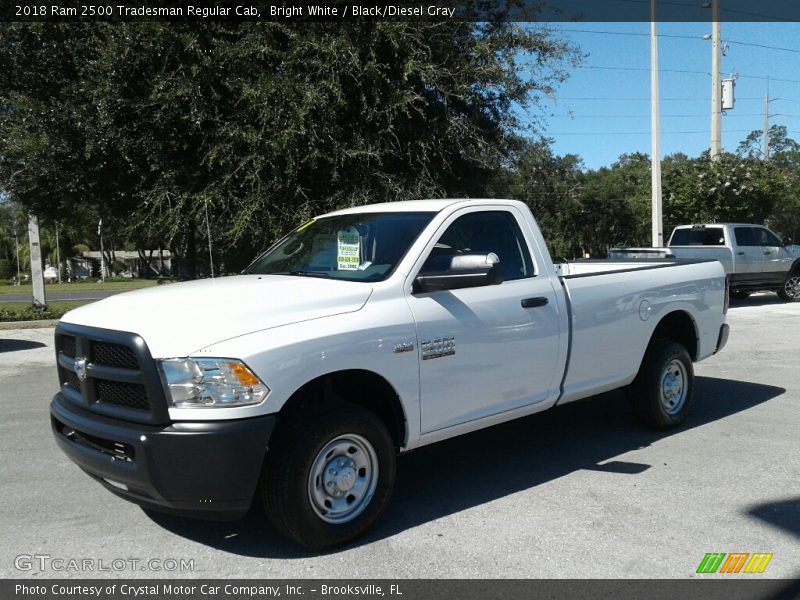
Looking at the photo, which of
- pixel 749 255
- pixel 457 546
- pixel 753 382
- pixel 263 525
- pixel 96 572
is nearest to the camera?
pixel 96 572

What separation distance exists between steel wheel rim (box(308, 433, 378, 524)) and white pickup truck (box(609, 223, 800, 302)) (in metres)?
14.2

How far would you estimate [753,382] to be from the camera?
8.44 meters

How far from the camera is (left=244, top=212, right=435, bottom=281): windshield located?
451 centimetres

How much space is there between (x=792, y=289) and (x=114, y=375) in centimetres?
1945

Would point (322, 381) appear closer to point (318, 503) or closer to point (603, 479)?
point (318, 503)

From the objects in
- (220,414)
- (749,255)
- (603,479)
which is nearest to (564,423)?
(603,479)

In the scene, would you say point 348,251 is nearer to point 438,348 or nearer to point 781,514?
point 438,348

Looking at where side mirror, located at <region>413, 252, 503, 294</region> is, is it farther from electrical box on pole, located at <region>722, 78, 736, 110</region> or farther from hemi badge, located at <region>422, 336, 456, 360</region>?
electrical box on pole, located at <region>722, 78, 736, 110</region>

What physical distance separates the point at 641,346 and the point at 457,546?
2.77 m

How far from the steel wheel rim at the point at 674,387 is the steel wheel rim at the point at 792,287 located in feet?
47.9

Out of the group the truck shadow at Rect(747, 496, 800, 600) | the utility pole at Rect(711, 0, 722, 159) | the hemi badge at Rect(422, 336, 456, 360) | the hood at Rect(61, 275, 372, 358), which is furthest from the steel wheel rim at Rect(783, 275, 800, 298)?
the hood at Rect(61, 275, 372, 358)

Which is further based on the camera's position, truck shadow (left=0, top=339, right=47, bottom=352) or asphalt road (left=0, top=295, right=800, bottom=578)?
truck shadow (left=0, top=339, right=47, bottom=352)

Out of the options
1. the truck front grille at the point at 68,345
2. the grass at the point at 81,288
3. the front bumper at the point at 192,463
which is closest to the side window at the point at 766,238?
the front bumper at the point at 192,463

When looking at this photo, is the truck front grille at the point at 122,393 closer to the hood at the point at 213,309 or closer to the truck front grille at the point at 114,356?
the truck front grille at the point at 114,356
